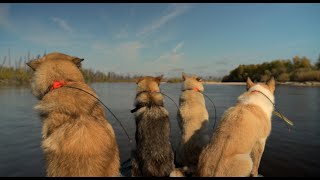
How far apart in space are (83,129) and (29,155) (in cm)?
689

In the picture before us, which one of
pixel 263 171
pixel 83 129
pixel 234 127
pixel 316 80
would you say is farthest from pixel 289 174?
pixel 316 80

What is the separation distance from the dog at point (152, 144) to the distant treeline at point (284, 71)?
2780 inches

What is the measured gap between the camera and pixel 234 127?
5.07m

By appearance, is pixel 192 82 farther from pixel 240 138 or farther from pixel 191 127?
pixel 240 138

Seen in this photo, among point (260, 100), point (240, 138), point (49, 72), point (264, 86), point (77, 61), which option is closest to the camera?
point (49, 72)

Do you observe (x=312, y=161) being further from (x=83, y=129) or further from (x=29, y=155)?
(x=29, y=155)

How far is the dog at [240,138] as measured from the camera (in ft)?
15.1

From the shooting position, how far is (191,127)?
7812 mm

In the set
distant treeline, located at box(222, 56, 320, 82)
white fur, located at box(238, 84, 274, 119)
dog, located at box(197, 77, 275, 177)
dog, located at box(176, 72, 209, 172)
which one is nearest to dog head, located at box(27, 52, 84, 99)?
dog, located at box(197, 77, 275, 177)

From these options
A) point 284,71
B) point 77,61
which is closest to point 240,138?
point 77,61

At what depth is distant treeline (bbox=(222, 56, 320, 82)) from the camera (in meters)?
81.2

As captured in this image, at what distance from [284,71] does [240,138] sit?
339ft

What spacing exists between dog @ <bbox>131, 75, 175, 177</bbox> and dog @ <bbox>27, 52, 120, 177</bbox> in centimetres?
181

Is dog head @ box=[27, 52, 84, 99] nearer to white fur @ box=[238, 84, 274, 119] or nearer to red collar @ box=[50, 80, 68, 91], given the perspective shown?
red collar @ box=[50, 80, 68, 91]
